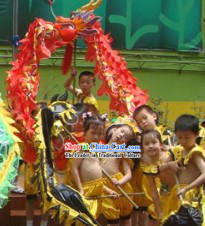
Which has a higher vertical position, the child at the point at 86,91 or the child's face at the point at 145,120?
the child at the point at 86,91

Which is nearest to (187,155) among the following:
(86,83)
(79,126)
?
(79,126)

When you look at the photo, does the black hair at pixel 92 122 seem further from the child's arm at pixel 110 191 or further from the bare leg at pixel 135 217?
the bare leg at pixel 135 217

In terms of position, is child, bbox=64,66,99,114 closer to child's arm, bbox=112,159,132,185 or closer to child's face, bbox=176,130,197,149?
child's arm, bbox=112,159,132,185

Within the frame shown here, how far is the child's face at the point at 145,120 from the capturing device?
5621 mm

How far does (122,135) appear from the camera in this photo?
5.51 metres

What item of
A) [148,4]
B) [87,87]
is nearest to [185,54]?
[148,4]

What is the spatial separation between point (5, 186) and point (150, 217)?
1686 mm

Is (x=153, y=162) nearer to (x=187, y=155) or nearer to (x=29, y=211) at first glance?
(x=187, y=155)

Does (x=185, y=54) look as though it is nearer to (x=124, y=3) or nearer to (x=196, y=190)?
(x=124, y=3)

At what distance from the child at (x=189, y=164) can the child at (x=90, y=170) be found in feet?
3.07

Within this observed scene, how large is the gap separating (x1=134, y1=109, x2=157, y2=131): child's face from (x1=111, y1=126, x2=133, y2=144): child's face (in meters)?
0.16

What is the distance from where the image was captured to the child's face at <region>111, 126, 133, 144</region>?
18.1 feet

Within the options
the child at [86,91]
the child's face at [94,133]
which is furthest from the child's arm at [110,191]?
the child at [86,91]

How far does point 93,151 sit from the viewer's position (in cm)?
522
